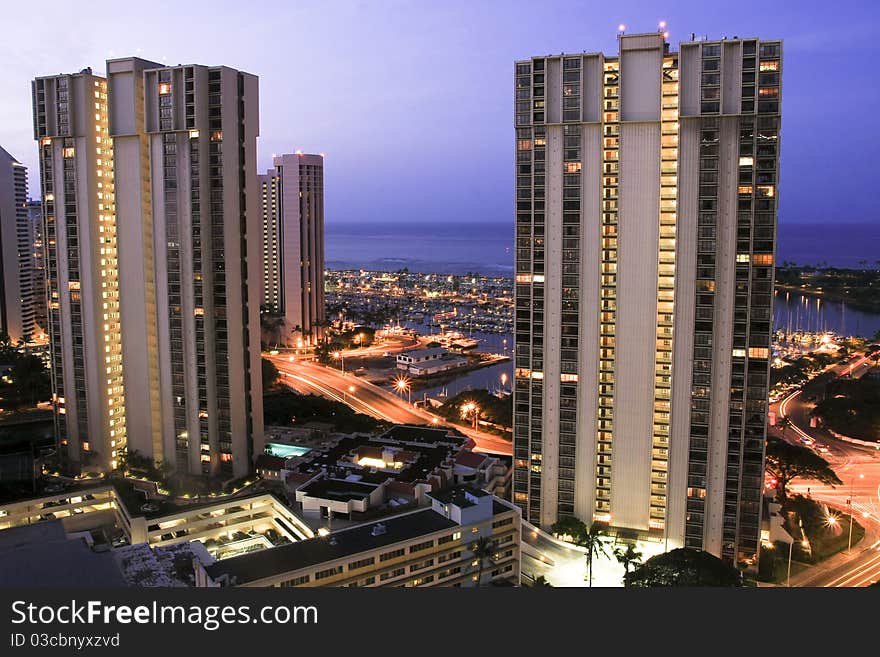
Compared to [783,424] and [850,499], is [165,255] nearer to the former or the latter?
[850,499]

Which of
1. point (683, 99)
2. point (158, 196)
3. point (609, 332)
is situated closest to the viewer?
point (683, 99)

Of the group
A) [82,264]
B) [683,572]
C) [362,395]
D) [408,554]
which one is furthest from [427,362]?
[683,572]

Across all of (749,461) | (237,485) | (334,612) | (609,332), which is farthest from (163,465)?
(334,612)

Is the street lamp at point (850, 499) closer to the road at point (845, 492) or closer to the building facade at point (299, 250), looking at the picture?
the road at point (845, 492)

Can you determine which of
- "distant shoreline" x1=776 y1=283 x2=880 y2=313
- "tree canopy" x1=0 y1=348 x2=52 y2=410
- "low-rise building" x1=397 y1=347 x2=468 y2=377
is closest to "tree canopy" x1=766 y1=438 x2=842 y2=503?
"low-rise building" x1=397 y1=347 x2=468 y2=377

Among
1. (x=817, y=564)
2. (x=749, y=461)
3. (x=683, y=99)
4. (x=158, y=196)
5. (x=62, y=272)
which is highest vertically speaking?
(x=683, y=99)

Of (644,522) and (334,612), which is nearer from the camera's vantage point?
(334,612)

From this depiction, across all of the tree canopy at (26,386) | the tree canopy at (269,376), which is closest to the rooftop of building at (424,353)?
the tree canopy at (269,376)

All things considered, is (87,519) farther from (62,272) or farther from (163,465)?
(62,272)
